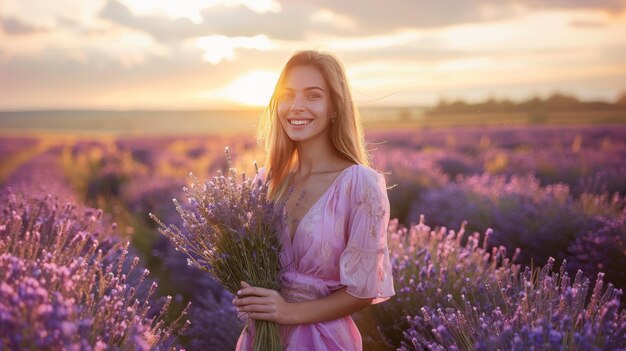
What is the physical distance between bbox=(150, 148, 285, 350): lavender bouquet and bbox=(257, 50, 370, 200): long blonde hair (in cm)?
28

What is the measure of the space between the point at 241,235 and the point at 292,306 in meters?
0.37

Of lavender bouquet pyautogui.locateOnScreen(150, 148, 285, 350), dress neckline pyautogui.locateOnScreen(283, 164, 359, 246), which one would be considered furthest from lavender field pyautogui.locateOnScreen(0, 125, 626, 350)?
dress neckline pyautogui.locateOnScreen(283, 164, 359, 246)

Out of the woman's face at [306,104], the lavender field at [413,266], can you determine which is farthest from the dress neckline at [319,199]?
the lavender field at [413,266]

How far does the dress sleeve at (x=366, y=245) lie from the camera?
2459mm

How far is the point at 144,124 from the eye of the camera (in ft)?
253

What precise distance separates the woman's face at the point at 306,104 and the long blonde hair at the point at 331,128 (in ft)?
0.12

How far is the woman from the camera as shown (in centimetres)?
247

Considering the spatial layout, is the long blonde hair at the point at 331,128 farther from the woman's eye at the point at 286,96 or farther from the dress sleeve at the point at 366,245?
the dress sleeve at the point at 366,245

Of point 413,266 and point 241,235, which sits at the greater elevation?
point 241,235

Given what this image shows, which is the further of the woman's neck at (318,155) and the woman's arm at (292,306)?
the woman's neck at (318,155)

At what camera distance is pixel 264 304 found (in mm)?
2443

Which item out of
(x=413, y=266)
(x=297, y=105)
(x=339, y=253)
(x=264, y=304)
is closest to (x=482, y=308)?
(x=413, y=266)

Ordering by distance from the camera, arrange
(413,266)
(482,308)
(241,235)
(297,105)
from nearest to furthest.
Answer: (241,235), (297,105), (482,308), (413,266)

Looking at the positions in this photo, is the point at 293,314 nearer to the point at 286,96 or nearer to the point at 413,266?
the point at 286,96
